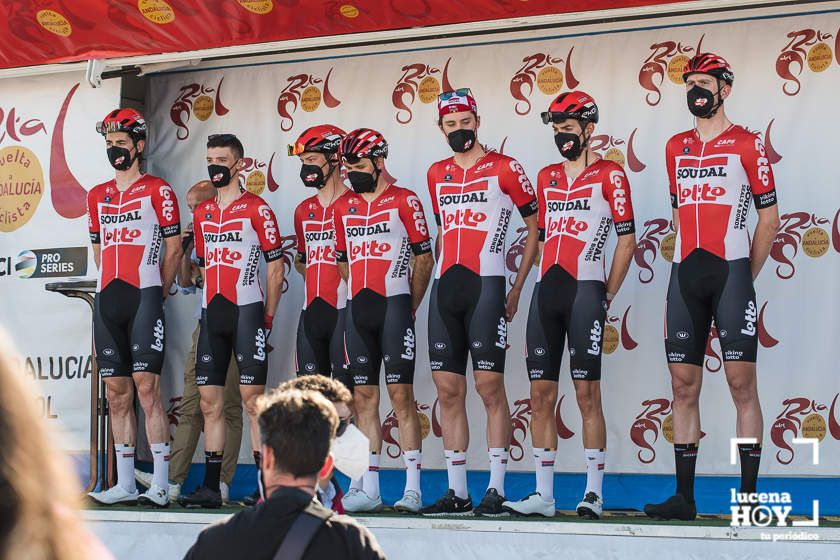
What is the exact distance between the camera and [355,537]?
2.44 metres

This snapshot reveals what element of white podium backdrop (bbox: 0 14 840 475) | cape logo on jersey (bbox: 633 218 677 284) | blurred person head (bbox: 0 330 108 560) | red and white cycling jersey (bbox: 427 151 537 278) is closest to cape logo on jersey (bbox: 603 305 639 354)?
white podium backdrop (bbox: 0 14 840 475)

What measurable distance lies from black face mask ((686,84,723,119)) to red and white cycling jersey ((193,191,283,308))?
104 inches

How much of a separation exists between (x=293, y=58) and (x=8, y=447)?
6.87 meters

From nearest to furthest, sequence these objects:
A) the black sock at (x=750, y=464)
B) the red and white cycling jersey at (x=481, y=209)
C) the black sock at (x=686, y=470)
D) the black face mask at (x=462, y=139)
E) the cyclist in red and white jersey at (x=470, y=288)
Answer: the black sock at (x=750, y=464), the black sock at (x=686, y=470), the cyclist in red and white jersey at (x=470, y=288), the red and white cycling jersey at (x=481, y=209), the black face mask at (x=462, y=139)

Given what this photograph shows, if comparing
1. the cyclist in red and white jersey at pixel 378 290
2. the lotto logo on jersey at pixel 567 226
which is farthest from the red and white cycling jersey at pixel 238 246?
the lotto logo on jersey at pixel 567 226

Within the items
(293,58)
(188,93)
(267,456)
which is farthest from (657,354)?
(267,456)

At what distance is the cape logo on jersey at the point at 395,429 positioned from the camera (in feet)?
24.4

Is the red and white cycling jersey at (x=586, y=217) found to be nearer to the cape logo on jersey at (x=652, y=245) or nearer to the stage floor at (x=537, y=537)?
the cape logo on jersey at (x=652, y=245)

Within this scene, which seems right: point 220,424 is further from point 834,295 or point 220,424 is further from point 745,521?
point 834,295

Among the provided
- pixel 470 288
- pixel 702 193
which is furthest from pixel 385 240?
pixel 702 193

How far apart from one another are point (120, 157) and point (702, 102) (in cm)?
358

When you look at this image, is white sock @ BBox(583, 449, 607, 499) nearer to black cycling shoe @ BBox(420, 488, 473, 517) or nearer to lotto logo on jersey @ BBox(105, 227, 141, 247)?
black cycling shoe @ BBox(420, 488, 473, 517)

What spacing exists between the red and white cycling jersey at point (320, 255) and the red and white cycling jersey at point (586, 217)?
1364 millimetres

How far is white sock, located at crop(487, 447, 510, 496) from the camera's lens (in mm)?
6113
